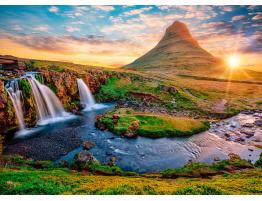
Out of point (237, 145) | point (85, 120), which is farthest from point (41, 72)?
point (237, 145)

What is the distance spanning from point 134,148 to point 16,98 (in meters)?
8.89

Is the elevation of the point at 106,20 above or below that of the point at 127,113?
above

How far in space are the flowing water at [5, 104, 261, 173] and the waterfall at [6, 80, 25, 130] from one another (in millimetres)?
1640

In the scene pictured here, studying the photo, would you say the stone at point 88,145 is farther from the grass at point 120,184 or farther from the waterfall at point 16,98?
the waterfall at point 16,98

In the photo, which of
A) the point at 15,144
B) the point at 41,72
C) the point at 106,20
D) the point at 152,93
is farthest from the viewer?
the point at 152,93

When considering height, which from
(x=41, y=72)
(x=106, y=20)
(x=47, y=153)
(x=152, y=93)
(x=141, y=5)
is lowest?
(x=47, y=153)

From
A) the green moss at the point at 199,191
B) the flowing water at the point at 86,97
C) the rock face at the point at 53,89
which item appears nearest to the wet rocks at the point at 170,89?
the flowing water at the point at 86,97

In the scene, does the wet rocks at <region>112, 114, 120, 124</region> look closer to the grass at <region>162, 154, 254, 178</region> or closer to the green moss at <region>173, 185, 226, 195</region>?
the grass at <region>162, 154, 254, 178</region>

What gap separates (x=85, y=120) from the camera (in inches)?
607

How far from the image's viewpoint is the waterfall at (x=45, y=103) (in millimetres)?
15008

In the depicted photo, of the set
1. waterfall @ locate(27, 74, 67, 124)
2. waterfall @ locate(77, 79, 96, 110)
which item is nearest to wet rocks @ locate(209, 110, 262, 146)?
waterfall @ locate(27, 74, 67, 124)

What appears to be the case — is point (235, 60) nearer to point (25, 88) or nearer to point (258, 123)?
point (258, 123)
